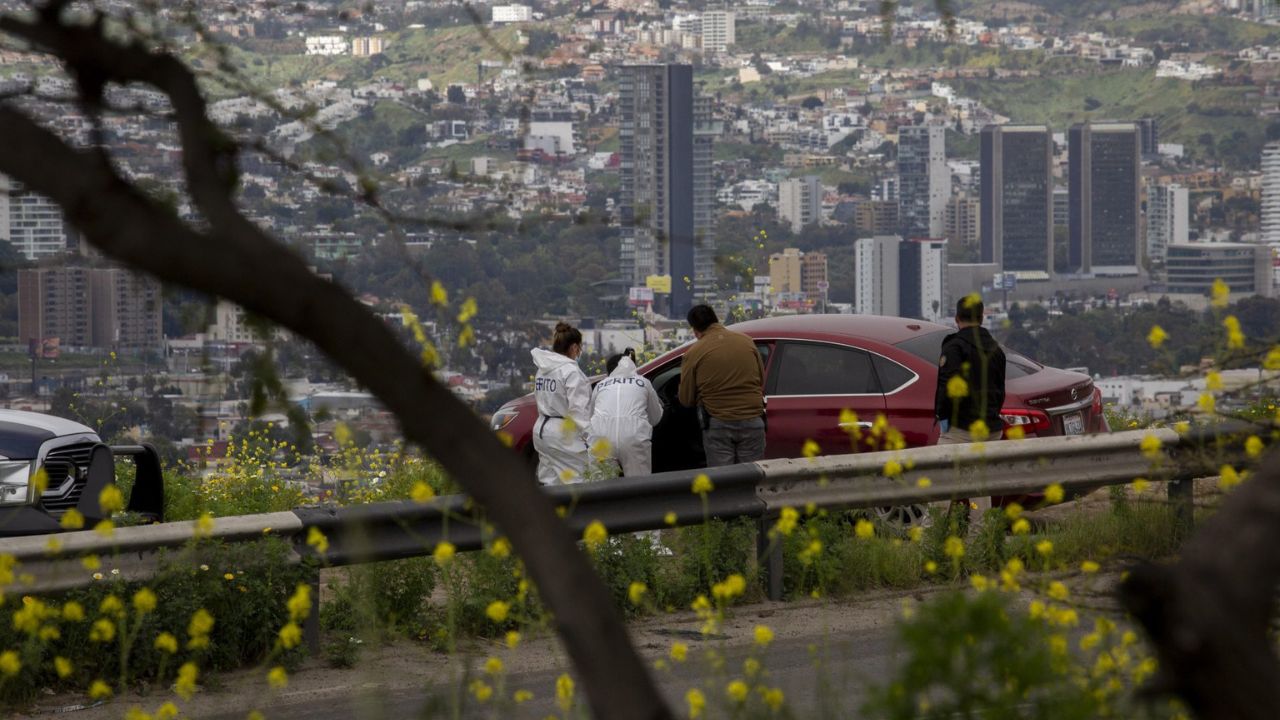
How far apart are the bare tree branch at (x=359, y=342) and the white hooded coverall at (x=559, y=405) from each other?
25.1 feet

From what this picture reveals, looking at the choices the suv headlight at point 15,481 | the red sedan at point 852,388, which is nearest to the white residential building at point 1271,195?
the red sedan at point 852,388

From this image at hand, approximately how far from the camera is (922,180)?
13088 cm

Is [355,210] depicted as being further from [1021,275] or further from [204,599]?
[1021,275]

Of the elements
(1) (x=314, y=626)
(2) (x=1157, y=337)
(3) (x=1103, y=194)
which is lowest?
(1) (x=314, y=626)

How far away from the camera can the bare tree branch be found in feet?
9.13

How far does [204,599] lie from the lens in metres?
7.07

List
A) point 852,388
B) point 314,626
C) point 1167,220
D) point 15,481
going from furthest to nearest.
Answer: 1. point 1167,220
2. point 852,388
3. point 15,481
4. point 314,626

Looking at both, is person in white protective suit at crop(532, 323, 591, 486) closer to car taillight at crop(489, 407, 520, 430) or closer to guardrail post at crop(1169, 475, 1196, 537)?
car taillight at crop(489, 407, 520, 430)

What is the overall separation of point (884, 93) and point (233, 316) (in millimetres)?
168885

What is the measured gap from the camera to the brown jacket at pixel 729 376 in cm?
1057

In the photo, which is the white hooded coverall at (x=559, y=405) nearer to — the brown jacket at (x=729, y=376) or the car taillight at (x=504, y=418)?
the brown jacket at (x=729, y=376)

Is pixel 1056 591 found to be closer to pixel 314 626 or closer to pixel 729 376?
pixel 314 626

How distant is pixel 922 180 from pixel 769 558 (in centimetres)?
12524

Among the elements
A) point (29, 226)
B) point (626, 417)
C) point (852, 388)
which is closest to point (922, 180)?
point (852, 388)
